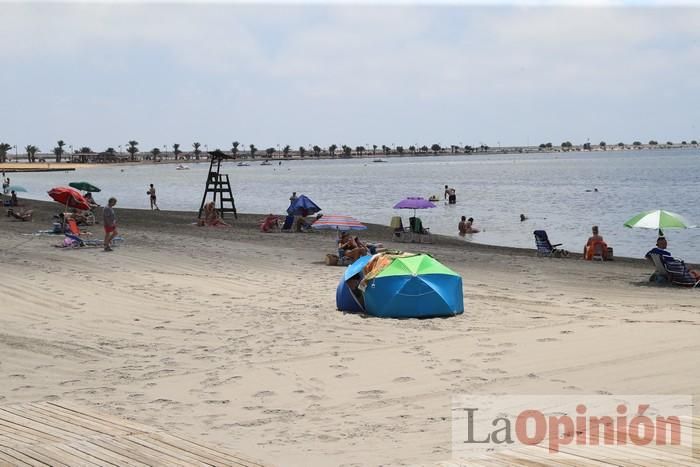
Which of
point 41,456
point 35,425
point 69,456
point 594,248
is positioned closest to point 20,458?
point 41,456

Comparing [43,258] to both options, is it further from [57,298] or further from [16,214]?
[16,214]

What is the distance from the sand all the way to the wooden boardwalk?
2.00ft

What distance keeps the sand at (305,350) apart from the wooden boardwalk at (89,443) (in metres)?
0.61

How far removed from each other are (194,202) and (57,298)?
42249mm

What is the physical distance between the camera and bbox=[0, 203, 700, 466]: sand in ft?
21.8

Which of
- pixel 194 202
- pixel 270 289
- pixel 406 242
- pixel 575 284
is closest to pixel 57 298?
pixel 270 289

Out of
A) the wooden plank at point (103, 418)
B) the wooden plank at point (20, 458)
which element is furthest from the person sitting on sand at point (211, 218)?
the wooden plank at point (20, 458)

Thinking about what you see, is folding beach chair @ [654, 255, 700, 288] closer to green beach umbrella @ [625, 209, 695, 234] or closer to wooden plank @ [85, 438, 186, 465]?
green beach umbrella @ [625, 209, 695, 234]

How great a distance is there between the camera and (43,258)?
1609cm

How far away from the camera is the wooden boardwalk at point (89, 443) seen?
16.3ft

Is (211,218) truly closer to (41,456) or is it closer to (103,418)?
(103,418)

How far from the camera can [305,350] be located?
364 inches

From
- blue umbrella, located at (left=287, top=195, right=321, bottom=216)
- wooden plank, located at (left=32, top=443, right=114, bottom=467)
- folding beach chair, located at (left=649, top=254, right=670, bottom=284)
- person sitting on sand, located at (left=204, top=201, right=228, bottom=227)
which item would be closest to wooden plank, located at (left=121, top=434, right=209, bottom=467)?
wooden plank, located at (left=32, top=443, right=114, bottom=467)

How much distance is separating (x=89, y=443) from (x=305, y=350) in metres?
4.13
